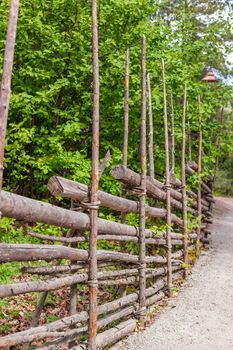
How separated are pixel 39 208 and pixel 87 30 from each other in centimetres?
599

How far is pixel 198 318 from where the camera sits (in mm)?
5363

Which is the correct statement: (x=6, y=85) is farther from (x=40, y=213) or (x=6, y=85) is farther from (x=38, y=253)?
(x=38, y=253)

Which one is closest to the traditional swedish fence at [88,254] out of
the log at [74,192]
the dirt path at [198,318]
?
the log at [74,192]

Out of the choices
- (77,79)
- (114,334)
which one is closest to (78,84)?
(77,79)

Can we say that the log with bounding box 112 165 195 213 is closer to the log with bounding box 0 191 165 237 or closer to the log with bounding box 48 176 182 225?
the log with bounding box 48 176 182 225

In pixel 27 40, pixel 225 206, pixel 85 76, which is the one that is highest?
pixel 27 40

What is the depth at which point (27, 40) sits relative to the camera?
7.94 meters

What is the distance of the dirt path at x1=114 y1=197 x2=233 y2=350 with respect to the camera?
4.46 meters

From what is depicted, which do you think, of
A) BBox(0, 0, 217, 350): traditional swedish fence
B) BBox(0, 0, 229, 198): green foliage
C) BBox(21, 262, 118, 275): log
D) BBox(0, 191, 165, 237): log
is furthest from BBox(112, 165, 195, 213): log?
BBox(0, 0, 229, 198): green foliage

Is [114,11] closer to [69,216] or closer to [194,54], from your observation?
[194,54]

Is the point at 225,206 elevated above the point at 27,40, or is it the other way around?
the point at 27,40

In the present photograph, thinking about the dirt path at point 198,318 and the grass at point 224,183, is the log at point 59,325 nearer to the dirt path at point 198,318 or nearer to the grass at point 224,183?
the dirt path at point 198,318

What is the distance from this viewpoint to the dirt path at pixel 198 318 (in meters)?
4.46

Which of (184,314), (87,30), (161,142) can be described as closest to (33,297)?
(184,314)
